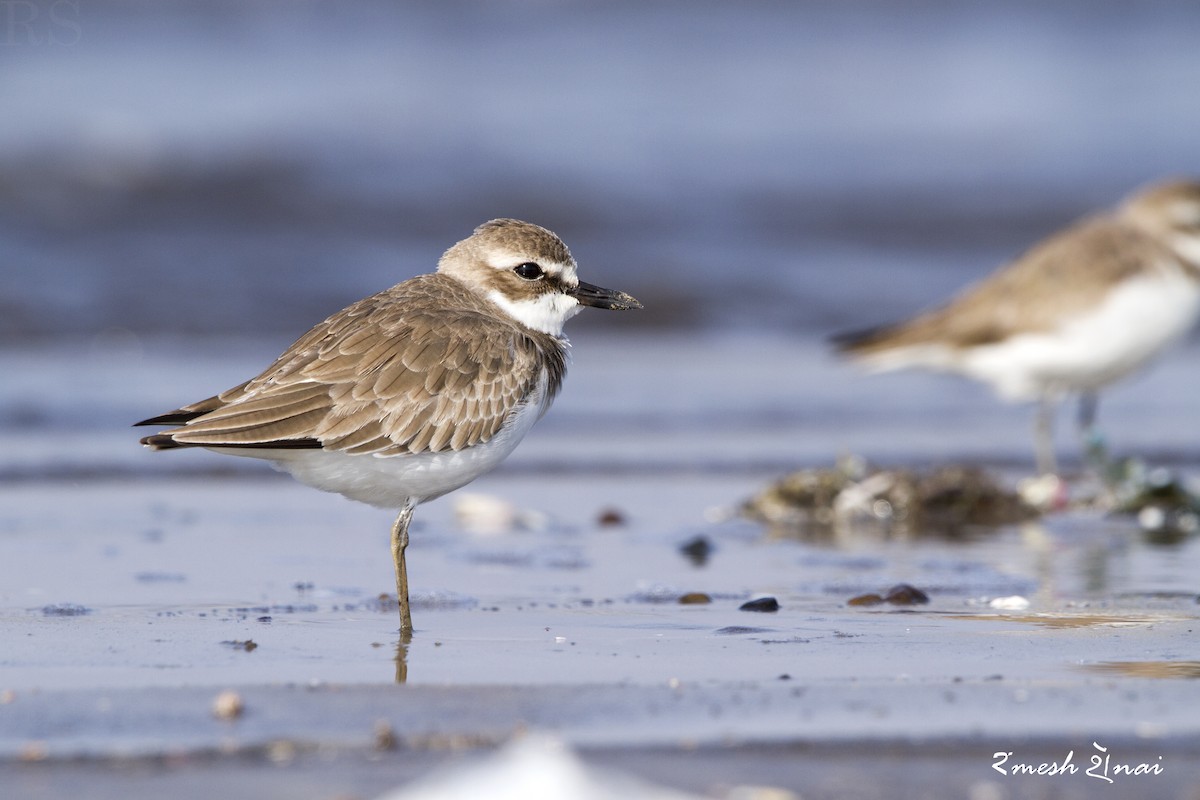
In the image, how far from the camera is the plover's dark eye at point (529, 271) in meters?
6.06

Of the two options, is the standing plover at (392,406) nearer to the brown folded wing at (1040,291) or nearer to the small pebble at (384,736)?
the small pebble at (384,736)

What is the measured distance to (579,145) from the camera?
61.9 feet

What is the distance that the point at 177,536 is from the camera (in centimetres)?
691

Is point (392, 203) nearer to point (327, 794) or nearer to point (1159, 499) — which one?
point (1159, 499)

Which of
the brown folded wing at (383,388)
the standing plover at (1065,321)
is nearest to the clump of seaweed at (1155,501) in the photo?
the standing plover at (1065,321)

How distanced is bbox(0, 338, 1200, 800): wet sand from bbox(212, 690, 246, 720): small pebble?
48 millimetres

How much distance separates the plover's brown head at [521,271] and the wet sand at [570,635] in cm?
106

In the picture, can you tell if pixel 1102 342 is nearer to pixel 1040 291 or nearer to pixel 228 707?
pixel 1040 291

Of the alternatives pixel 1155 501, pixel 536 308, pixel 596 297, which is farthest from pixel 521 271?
pixel 1155 501

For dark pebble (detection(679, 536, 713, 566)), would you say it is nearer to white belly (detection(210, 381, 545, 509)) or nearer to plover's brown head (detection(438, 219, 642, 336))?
plover's brown head (detection(438, 219, 642, 336))

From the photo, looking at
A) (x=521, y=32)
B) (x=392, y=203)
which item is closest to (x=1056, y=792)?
(x=392, y=203)

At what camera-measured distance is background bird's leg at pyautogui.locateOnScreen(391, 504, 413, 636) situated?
5.24m

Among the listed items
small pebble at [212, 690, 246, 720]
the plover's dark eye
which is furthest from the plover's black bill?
small pebble at [212, 690, 246, 720]

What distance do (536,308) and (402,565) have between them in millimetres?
1227
